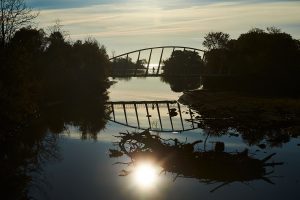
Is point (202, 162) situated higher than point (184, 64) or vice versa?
point (184, 64)

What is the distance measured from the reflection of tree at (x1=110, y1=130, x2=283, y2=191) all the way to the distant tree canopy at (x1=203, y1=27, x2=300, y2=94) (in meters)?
57.6

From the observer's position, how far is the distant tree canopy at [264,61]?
88312 mm

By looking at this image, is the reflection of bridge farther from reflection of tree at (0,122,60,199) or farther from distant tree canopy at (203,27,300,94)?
distant tree canopy at (203,27,300,94)

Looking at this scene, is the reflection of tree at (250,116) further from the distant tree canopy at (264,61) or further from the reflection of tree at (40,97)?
the reflection of tree at (40,97)

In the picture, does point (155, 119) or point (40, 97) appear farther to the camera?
point (155, 119)

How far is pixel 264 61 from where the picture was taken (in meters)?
89.2

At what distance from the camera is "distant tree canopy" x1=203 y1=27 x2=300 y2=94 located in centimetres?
8831

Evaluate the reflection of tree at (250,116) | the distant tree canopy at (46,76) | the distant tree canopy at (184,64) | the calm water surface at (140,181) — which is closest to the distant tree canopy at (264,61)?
the reflection of tree at (250,116)

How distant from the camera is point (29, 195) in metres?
26.0

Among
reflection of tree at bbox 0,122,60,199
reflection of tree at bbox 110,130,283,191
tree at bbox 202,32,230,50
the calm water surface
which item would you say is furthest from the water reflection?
tree at bbox 202,32,230,50

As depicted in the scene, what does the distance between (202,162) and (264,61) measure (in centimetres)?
6201

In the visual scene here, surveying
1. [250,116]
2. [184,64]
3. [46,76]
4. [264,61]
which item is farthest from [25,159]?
[184,64]

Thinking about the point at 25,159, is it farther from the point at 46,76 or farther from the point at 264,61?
the point at 264,61

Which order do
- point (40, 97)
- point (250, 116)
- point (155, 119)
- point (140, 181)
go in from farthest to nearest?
point (155, 119) → point (40, 97) → point (250, 116) → point (140, 181)
